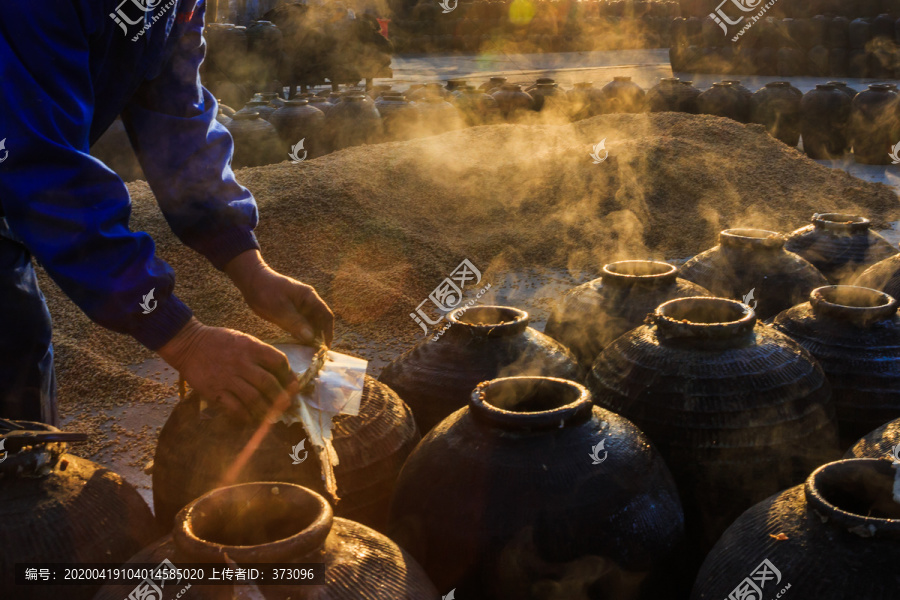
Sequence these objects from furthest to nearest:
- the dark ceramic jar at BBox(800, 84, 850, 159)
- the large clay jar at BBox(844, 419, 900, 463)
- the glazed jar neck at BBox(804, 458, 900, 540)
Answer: the dark ceramic jar at BBox(800, 84, 850, 159)
the large clay jar at BBox(844, 419, 900, 463)
the glazed jar neck at BBox(804, 458, 900, 540)

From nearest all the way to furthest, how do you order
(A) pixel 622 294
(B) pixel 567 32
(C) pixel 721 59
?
(A) pixel 622 294, (C) pixel 721 59, (B) pixel 567 32

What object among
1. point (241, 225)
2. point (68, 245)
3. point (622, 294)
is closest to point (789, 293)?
point (622, 294)

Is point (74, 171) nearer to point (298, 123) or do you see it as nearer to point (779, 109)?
point (298, 123)

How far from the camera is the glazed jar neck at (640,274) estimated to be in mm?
3606

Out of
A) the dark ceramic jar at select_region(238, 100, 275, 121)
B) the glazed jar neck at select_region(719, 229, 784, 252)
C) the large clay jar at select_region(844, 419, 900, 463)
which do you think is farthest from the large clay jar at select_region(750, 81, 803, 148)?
the large clay jar at select_region(844, 419, 900, 463)

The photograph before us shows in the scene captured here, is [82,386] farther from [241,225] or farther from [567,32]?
[567,32]

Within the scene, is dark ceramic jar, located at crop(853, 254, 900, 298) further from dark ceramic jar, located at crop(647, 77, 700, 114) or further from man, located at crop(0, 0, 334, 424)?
dark ceramic jar, located at crop(647, 77, 700, 114)

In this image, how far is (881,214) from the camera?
902 centimetres

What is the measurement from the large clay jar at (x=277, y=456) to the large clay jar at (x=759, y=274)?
7.40 feet

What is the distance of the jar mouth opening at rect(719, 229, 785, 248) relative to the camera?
4.24m

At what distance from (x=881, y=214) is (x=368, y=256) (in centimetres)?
561

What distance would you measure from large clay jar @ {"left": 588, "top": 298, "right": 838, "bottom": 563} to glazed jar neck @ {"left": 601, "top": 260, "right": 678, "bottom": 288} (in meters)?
0.90

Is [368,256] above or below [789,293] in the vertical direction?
below

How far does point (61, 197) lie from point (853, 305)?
2787 millimetres
